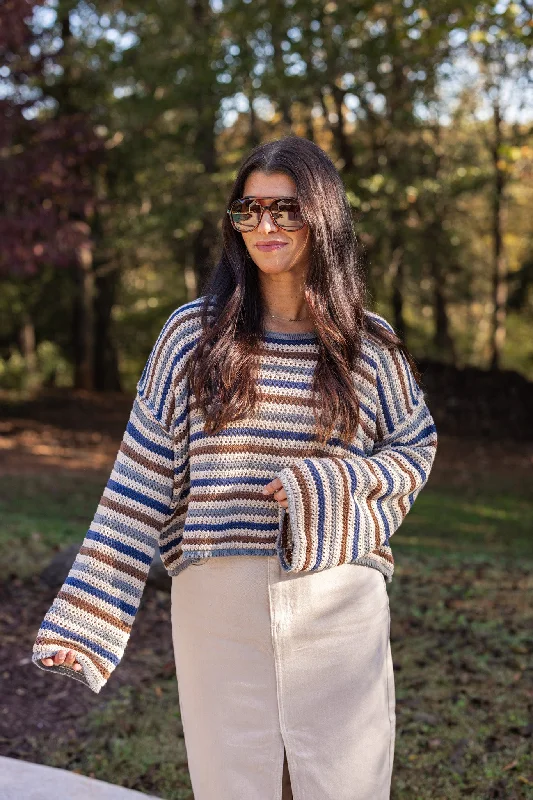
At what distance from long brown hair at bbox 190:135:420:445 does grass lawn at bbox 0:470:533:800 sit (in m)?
2.25

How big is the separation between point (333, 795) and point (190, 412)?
37.2 inches

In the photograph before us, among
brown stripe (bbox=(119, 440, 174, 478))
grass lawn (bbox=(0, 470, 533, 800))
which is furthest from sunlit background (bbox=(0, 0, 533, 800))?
brown stripe (bbox=(119, 440, 174, 478))

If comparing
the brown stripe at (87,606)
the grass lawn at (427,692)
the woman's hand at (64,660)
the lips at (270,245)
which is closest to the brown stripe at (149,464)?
the brown stripe at (87,606)

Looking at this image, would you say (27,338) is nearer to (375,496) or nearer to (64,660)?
(64,660)

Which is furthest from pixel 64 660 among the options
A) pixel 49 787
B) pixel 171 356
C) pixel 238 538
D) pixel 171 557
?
pixel 49 787

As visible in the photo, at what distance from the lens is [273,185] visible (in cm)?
240

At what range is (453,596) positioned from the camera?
6.78 metres

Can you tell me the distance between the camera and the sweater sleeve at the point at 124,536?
2375mm

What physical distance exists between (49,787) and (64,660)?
0.93 m

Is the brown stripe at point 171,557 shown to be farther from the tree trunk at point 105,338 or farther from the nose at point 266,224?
the tree trunk at point 105,338

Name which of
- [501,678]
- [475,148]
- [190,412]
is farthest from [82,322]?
[190,412]

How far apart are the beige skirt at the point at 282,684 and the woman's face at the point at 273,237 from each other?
28.0 inches

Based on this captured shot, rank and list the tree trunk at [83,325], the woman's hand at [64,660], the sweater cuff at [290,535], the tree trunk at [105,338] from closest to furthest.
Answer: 1. the sweater cuff at [290,535]
2. the woman's hand at [64,660]
3. the tree trunk at [83,325]
4. the tree trunk at [105,338]

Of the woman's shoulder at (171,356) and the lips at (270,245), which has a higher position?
the lips at (270,245)
